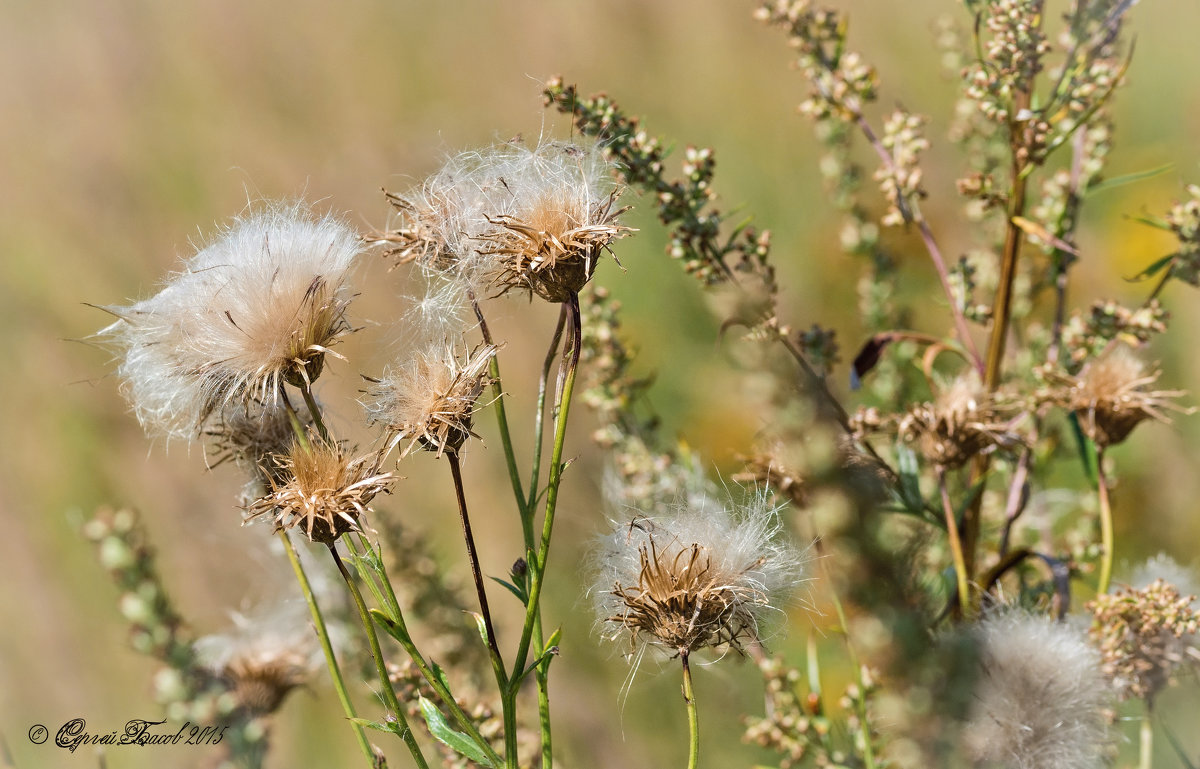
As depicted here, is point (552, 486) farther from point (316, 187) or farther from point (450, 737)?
point (316, 187)

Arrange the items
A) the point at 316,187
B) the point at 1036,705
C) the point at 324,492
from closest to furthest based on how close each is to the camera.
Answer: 1. the point at 324,492
2. the point at 1036,705
3. the point at 316,187

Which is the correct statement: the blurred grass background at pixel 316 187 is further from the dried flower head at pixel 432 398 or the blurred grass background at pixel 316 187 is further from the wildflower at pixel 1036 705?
the dried flower head at pixel 432 398

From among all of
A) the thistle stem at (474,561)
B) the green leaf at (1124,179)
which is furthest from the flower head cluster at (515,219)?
the green leaf at (1124,179)

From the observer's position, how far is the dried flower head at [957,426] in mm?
600

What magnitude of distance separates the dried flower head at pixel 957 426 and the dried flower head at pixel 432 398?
0.32 m

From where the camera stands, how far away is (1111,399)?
0.59 meters

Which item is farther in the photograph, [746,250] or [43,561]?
[43,561]

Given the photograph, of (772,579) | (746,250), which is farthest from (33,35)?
(772,579)

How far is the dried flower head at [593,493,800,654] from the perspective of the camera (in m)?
0.45

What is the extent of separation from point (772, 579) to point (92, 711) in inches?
49.4

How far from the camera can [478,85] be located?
4.73ft

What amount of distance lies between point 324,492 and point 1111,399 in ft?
1.71

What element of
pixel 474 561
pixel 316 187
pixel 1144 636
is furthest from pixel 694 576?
pixel 316 187

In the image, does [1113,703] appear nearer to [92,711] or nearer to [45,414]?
[92,711]
